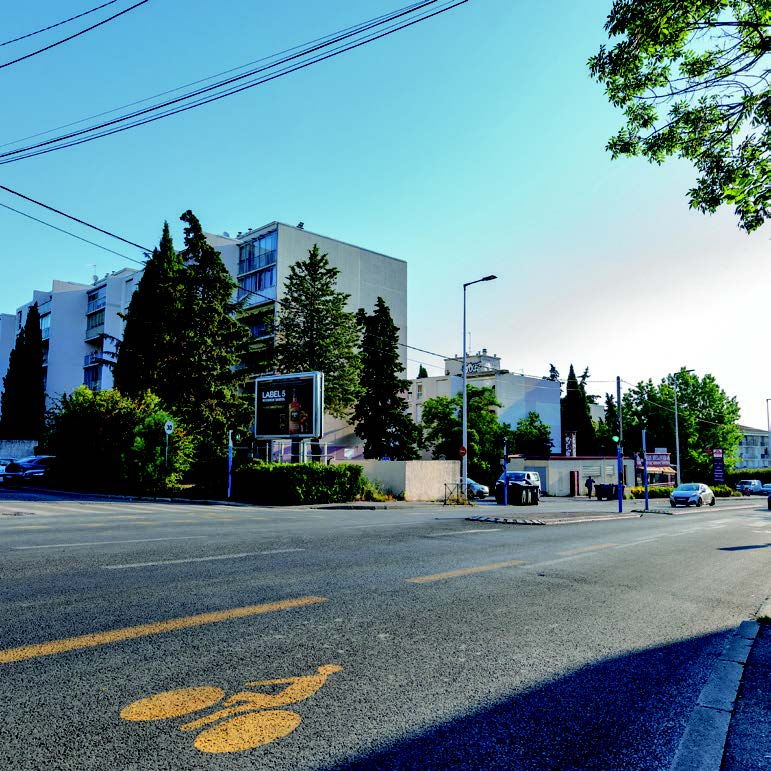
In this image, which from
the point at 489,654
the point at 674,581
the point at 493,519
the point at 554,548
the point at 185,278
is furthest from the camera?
the point at 185,278

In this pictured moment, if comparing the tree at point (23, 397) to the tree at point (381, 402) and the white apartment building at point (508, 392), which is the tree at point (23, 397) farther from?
the white apartment building at point (508, 392)

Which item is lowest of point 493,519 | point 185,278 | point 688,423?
point 493,519

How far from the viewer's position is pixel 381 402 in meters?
47.4

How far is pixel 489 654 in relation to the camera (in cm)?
454

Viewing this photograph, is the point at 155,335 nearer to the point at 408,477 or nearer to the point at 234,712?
the point at 408,477

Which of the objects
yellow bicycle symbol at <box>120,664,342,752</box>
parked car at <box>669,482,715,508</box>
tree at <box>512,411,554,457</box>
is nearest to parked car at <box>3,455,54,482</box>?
yellow bicycle symbol at <box>120,664,342,752</box>

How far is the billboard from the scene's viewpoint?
92.2 ft

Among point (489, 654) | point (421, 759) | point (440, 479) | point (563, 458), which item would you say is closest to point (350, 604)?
point (489, 654)

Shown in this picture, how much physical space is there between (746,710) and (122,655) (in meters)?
4.03

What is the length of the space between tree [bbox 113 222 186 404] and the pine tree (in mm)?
8767

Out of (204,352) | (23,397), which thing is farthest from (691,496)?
(23,397)

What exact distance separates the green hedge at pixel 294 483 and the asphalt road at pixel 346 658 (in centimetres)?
1711

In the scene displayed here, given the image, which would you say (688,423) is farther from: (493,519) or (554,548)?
(554,548)

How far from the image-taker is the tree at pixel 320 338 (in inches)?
1722
